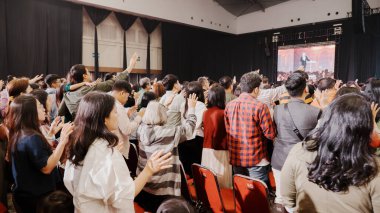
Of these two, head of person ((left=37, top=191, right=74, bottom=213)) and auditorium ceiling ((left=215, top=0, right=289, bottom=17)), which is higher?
auditorium ceiling ((left=215, top=0, right=289, bottom=17))

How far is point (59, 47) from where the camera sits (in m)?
9.36

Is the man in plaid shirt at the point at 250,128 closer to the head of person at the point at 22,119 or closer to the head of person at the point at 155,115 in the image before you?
the head of person at the point at 155,115

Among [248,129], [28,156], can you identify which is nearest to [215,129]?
[248,129]

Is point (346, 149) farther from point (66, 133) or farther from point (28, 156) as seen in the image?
point (28, 156)

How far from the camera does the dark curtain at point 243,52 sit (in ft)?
34.6

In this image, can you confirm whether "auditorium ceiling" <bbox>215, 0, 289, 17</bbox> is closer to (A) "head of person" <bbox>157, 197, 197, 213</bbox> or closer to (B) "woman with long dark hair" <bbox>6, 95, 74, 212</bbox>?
(B) "woman with long dark hair" <bbox>6, 95, 74, 212</bbox>

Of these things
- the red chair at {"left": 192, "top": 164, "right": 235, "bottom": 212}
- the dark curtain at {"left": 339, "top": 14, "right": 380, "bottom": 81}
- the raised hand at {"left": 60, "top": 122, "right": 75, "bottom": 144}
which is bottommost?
the red chair at {"left": 192, "top": 164, "right": 235, "bottom": 212}

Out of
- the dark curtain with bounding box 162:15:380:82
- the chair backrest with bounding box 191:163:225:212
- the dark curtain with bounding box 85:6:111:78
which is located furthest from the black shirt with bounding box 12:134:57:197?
the dark curtain with bounding box 162:15:380:82

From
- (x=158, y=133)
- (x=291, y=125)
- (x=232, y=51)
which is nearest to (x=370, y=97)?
(x=291, y=125)

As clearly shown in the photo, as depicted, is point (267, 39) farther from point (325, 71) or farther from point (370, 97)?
point (370, 97)

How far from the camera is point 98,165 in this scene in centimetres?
141

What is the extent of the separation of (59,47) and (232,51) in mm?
8379

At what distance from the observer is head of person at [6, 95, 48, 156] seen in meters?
1.91

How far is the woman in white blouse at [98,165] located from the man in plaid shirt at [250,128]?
1337mm
